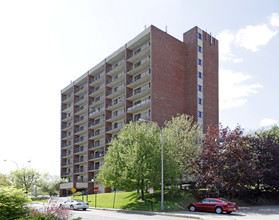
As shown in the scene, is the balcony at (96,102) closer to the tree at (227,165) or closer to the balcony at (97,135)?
the balcony at (97,135)

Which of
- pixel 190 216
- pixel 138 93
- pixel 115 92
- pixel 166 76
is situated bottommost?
pixel 190 216

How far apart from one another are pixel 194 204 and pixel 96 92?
1721 inches

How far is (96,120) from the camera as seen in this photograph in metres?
68.3

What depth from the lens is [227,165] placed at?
105 ft

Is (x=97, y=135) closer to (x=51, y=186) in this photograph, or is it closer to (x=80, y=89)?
(x=80, y=89)

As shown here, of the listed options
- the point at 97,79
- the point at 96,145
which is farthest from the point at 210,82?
the point at 96,145

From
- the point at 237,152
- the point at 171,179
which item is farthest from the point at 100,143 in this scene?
the point at 237,152

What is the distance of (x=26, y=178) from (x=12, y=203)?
6293cm

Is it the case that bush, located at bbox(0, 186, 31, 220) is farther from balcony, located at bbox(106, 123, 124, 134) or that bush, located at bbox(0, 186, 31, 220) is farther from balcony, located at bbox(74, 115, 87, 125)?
balcony, located at bbox(74, 115, 87, 125)

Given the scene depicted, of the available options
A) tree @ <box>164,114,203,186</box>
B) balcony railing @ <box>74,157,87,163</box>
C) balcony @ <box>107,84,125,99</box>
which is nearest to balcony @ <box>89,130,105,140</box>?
balcony railing @ <box>74,157,87,163</box>

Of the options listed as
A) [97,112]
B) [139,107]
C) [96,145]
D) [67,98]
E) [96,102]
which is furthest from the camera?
[67,98]

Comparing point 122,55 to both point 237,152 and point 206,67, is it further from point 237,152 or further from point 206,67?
point 237,152

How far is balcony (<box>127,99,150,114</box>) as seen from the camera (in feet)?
167

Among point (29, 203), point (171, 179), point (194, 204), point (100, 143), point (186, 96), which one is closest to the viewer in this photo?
point (29, 203)
